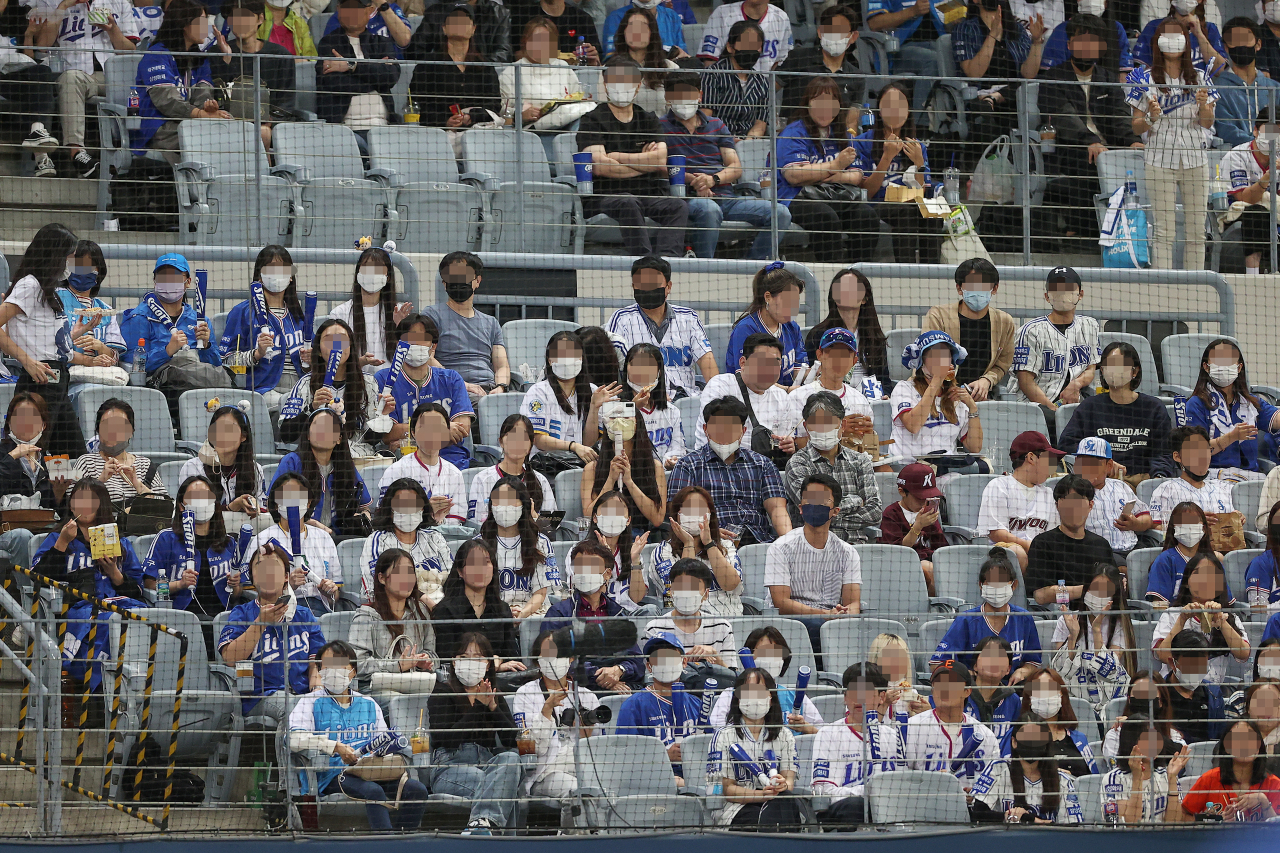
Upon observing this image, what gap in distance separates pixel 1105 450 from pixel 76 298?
476 cm

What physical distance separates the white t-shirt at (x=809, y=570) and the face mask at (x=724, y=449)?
49 centimetres

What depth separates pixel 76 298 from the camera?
896cm

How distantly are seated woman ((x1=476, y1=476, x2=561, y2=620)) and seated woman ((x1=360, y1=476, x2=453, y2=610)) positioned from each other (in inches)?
8.2

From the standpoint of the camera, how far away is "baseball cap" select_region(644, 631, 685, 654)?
7.45 metres

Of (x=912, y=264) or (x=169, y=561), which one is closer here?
(x=169, y=561)

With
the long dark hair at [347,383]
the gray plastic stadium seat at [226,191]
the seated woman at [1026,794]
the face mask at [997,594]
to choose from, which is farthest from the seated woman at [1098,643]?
the gray plastic stadium seat at [226,191]

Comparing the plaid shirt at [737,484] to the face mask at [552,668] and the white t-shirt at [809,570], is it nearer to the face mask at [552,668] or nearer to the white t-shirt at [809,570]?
the white t-shirt at [809,570]

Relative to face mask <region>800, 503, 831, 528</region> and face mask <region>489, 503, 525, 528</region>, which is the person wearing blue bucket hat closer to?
face mask <region>800, 503, 831, 528</region>

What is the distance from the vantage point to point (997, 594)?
8078mm

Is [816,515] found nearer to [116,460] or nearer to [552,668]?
[552,668]

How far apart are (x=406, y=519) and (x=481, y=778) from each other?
130cm

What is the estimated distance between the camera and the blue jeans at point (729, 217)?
10273mm

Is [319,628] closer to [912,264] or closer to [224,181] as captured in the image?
[224,181]

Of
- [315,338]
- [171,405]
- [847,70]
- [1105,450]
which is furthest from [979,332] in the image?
[171,405]
